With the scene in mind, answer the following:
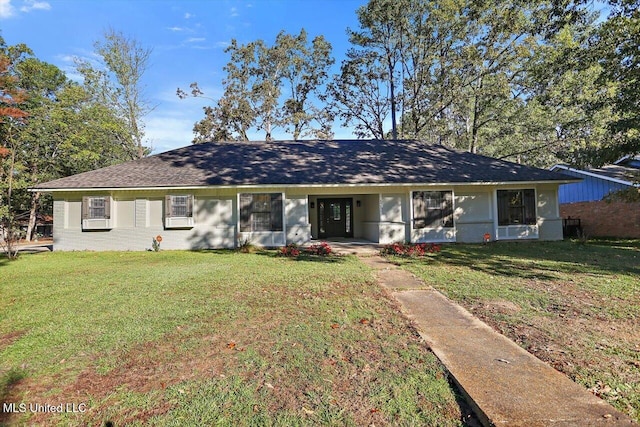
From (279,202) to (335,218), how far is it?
3979mm

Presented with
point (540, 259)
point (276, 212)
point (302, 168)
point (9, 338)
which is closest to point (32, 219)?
point (276, 212)

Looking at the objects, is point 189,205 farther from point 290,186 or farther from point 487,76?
point 487,76

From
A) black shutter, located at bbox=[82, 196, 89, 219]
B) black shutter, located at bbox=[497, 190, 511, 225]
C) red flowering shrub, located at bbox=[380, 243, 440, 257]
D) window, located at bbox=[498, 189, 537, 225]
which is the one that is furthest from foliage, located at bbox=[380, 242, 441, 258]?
black shutter, located at bbox=[82, 196, 89, 219]

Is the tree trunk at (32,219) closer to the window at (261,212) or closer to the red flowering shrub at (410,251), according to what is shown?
the window at (261,212)

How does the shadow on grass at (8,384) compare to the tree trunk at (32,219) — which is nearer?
the shadow on grass at (8,384)

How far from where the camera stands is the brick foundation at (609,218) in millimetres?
14094

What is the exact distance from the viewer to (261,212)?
12492mm

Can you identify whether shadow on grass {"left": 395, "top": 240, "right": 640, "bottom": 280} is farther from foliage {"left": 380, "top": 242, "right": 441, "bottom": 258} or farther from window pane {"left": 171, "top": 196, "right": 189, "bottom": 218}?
window pane {"left": 171, "top": 196, "right": 189, "bottom": 218}

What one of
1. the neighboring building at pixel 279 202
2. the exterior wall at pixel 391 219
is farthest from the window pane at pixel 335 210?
the exterior wall at pixel 391 219

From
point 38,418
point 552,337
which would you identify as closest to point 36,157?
point 38,418

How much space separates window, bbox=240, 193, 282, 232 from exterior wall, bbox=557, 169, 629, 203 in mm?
13762

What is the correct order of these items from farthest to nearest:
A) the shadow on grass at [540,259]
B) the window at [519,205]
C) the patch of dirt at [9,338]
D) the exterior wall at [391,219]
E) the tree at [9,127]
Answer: the window at [519,205] → the exterior wall at [391,219] → the tree at [9,127] → the shadow on grass at [540,259] → the patch of dirt at [9,338]

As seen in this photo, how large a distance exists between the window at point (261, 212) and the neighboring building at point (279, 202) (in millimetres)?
39

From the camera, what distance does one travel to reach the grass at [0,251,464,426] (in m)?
2.42
